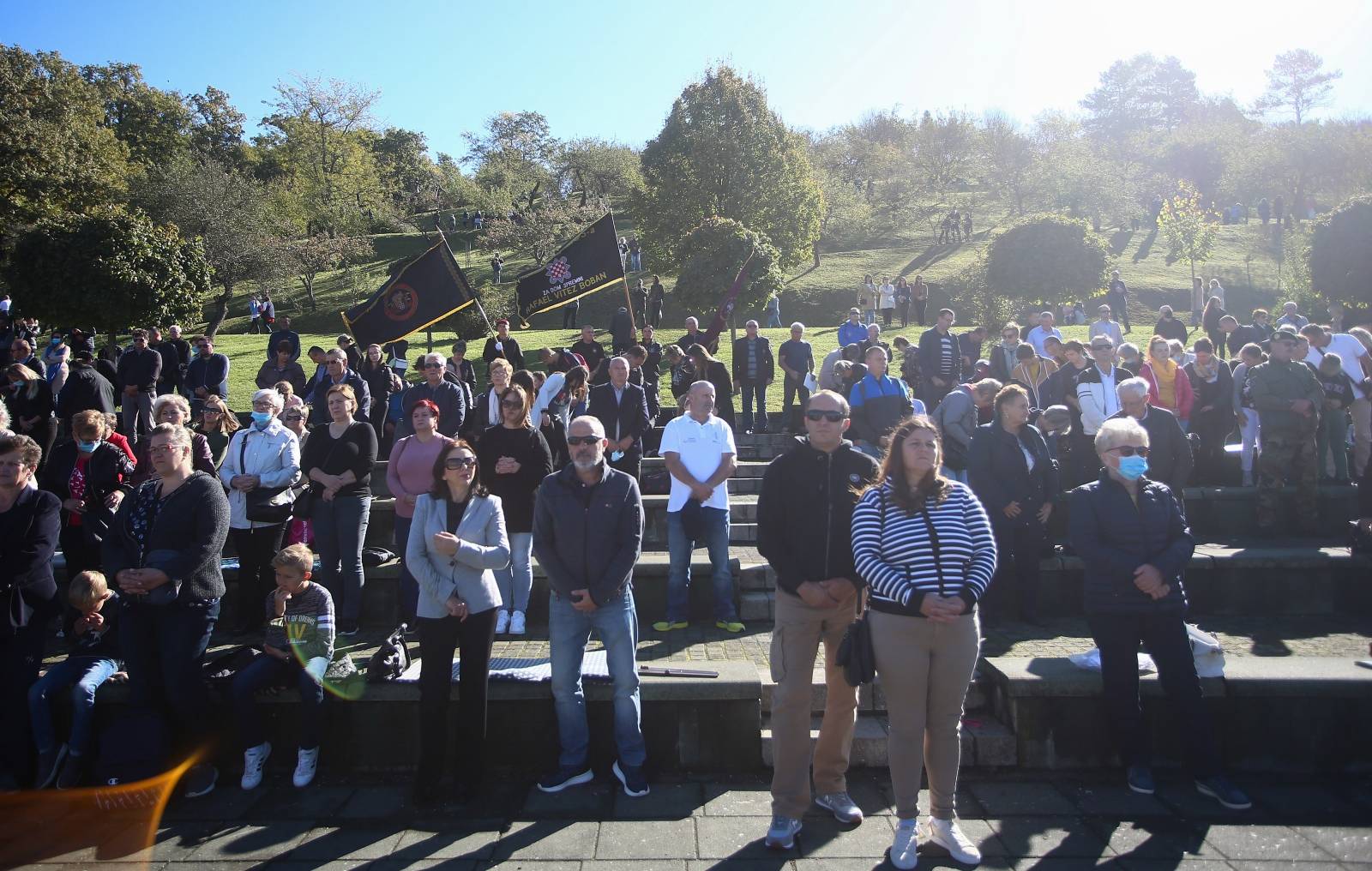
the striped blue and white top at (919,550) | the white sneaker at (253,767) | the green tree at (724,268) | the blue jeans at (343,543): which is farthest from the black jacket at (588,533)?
the green tree at (724,268)

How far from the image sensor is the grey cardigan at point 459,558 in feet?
15.5

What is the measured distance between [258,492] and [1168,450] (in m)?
6.74

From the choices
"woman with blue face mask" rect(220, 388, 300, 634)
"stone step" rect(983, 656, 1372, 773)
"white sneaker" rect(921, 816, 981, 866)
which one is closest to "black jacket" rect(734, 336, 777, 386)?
"woman with blue face mask" rect(220, 388, 300, 634)

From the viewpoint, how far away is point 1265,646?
20.9ft

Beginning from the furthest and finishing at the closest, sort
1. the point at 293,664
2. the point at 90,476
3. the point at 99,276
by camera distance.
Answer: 1. the point at 99,276
2. the point at 90,476
3. the point at 293,664

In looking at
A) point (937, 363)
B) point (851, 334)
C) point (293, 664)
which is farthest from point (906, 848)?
point (851, 334)

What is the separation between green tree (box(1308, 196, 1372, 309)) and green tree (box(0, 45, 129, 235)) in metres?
34.9

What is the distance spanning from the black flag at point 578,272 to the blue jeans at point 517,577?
6.98 meters

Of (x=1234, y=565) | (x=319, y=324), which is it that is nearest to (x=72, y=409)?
(x=1234, y=565)

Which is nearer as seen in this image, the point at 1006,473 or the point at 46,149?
the point at 1006,473

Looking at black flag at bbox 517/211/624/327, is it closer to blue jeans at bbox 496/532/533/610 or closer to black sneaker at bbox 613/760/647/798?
blue jeans at bbox 496/532/533/610

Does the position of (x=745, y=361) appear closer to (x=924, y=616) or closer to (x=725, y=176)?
(x=924, y=616)

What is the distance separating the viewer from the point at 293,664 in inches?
198

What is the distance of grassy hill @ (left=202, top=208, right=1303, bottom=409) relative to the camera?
83.8 feet
